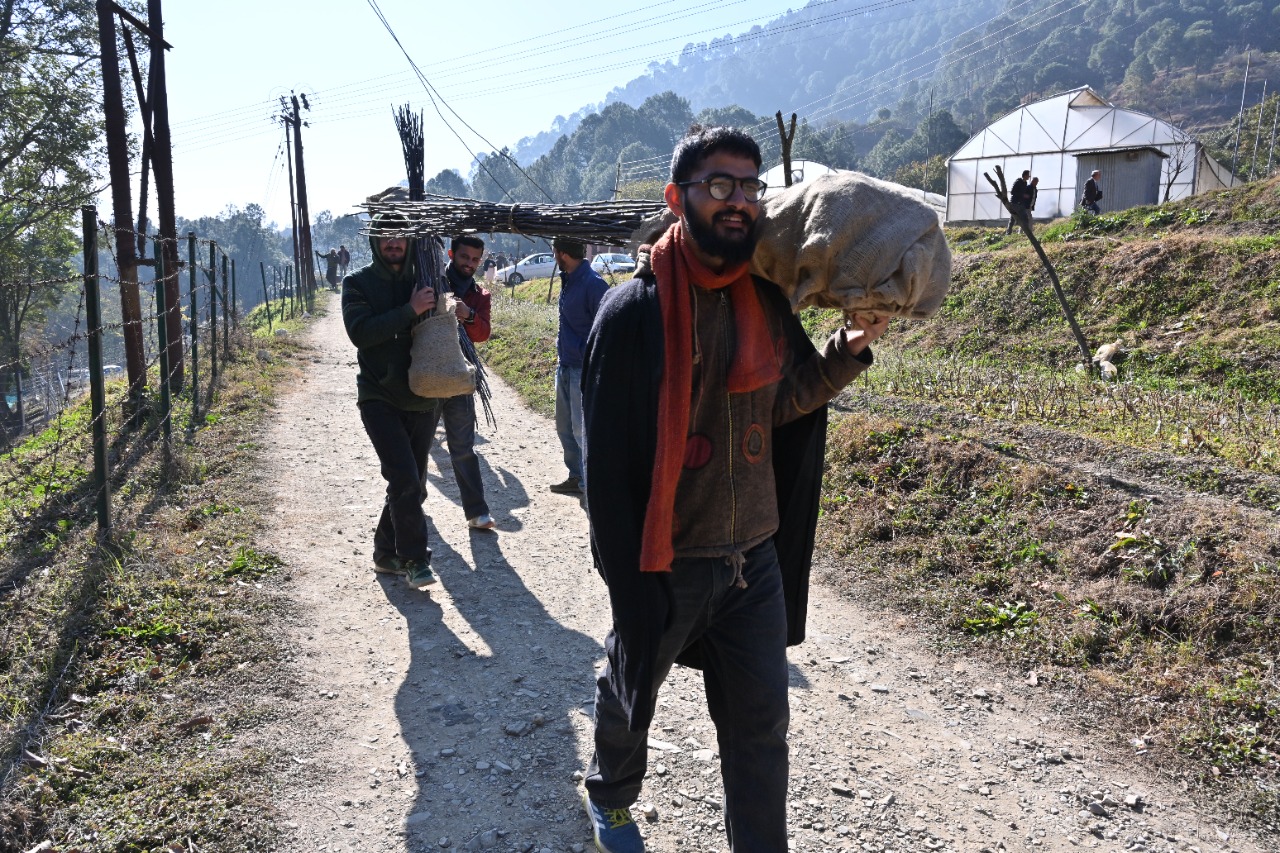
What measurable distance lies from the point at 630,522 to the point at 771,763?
2.65ft

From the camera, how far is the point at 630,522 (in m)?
2.39

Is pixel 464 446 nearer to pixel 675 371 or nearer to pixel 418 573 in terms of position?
pixel 418 573

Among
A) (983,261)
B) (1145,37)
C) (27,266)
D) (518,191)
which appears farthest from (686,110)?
(983,261)

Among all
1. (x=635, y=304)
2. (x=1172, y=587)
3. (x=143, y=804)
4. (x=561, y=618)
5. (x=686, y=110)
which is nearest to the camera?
(x=635, y=304)

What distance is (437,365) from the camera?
4902 mm

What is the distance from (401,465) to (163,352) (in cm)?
494

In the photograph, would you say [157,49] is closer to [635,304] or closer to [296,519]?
[296,519]

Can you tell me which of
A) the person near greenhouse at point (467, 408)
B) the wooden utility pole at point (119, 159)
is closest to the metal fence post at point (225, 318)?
the wooden utility pole at point (119, 159)

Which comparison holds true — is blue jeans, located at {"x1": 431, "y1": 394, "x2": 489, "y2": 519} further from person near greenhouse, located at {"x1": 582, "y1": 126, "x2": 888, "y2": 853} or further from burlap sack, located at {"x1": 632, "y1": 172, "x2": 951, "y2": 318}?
burlap sack, located at {"x1": 632, "y1": 172, "x2": 951, "y2": 318}

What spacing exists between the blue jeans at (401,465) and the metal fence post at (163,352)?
10.7 feet

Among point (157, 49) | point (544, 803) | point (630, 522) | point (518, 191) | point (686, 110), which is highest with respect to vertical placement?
point (686, 110)

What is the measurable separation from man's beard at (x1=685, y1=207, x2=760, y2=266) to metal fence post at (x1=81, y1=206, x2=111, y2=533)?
4.54 meters

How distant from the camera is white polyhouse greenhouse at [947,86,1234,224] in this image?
2609 cm

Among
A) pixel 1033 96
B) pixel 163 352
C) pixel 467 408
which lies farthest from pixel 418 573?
pixel 1033 96
